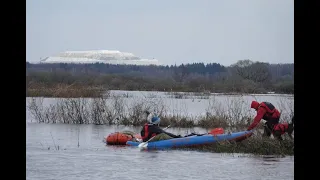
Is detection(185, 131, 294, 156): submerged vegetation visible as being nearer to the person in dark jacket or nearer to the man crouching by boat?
the person in dark jacket

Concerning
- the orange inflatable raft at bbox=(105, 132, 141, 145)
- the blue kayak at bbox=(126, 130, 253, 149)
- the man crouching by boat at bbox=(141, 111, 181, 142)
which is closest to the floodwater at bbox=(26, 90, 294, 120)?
the blue kayak at bbox=(126, 130, 253, 149)

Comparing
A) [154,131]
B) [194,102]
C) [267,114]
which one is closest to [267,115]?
[267,114]

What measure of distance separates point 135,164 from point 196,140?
88.0 inches

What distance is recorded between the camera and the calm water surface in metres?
11.1

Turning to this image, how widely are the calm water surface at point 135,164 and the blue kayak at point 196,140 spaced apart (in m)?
0.22

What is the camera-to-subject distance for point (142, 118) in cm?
2034

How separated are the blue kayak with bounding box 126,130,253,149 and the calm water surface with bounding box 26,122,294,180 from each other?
225 mm

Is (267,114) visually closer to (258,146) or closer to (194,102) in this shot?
(258,146)

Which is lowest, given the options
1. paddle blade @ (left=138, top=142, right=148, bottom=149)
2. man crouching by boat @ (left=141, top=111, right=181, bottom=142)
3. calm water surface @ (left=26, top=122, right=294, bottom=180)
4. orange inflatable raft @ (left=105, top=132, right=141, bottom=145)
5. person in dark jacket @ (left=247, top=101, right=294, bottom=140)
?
calm water surface @ (left=26, top=122, right=294, bottom=180)

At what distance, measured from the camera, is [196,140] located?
14523mm

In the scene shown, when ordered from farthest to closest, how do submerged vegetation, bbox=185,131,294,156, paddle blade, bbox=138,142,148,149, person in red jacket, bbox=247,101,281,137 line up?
1. paddle blade, bbox=138,142,148,149
2. person in red jacket, bbox=247,101,281,137
3. submerged vegetation, bbox=185,131,294,156
